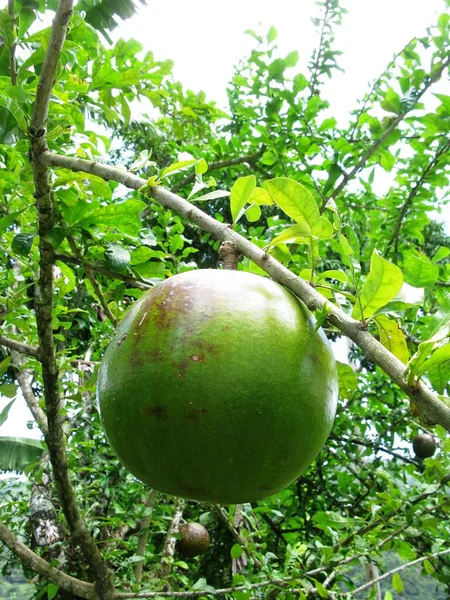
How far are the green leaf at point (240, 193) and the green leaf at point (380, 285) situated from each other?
0.28 meters

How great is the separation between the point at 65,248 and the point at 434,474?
5.67 feet

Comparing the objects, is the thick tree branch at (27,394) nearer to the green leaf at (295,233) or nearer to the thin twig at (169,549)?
the thin twig at (169,549)

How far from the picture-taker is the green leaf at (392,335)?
837 mm

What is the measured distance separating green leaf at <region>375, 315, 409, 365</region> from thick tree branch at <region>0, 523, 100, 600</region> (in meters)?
1.31

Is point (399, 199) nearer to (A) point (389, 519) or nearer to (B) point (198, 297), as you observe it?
(A) point (389, 519)

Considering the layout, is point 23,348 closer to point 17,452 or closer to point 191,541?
point 17,452

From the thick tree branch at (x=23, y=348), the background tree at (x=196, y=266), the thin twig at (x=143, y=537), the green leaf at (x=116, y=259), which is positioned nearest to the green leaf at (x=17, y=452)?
the background tree at (x=196, y=266)

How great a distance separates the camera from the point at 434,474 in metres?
2.26

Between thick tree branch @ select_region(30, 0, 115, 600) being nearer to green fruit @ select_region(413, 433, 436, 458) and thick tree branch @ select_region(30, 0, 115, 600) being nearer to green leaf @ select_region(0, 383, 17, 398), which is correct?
green leaf @ select_region(0, 383, 17, 398)

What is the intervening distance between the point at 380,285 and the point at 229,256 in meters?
0.28

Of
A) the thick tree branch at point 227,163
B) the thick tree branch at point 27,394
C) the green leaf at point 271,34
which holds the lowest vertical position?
the thick tree branch at point 27,394

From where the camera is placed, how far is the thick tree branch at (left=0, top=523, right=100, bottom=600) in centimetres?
169

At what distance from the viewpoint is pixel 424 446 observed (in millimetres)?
3742

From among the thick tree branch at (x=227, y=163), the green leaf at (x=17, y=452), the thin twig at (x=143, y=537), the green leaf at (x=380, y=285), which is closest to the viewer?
the green leaf at (x=380, y=285)
